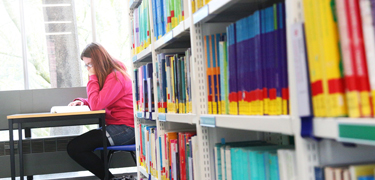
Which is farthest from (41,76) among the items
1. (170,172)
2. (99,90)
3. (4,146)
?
(170,172)

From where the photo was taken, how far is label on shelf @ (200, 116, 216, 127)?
133cm

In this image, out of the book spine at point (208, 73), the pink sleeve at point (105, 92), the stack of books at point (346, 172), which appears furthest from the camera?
the pink sleeve at point (105, 92)

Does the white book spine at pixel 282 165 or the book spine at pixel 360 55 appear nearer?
the book spine at pixel 360 55

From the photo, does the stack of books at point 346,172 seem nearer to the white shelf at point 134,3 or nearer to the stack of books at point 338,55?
the stack of books at point 338,55

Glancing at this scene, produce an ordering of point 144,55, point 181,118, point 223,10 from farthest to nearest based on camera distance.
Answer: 1. point 144,55
2. point 181,118
3. point 223,10

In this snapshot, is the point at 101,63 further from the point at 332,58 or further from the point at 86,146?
the point at 332,58

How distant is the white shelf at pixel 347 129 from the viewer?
2.02 ft

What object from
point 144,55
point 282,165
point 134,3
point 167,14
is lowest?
point 282,165

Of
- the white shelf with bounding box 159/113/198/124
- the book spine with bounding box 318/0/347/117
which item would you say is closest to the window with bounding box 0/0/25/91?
the white shelf with bounding box 159/113/198/124

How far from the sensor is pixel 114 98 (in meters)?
3.46

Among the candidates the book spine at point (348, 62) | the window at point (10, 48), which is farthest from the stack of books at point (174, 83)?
the window at point (10, 48)

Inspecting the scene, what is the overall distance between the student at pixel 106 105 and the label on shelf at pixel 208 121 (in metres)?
2.08

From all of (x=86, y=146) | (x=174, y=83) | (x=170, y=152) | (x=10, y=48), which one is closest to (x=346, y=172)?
(x=174, y=83)

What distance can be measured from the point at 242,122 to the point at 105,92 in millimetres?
2437
